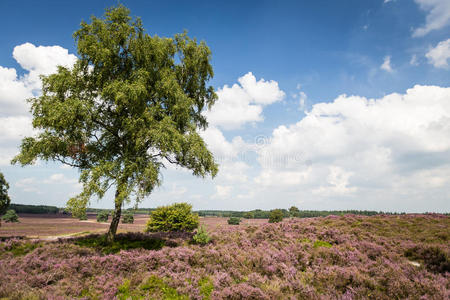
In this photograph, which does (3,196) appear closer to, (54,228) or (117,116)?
(117,116)

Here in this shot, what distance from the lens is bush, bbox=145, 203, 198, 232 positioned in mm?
22969

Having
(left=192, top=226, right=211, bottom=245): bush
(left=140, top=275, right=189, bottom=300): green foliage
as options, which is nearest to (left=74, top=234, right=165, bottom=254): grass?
(left=192, top=226, right=211, bottom=245): bush

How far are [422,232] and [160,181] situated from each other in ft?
63.7

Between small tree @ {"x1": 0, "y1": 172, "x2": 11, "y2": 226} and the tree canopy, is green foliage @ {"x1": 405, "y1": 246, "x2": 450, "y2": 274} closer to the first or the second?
the tree canopy

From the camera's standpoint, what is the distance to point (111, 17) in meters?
14.4

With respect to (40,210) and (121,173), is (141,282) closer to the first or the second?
(121,173)

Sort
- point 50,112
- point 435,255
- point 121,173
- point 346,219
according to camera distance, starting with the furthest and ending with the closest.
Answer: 1. point 346,219
2. point 121,173
3. point 50,112
4. point 435,255

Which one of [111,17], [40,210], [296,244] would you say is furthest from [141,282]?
[40,210]

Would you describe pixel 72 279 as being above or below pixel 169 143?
below

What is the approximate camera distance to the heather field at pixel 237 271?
7836mm

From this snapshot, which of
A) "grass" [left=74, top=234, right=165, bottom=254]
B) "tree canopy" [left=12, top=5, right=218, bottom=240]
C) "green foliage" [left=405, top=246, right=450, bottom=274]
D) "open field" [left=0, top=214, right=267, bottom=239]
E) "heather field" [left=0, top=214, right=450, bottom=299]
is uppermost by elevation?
"tree canopy" [left=12, top=5, right=218, bottom=240]

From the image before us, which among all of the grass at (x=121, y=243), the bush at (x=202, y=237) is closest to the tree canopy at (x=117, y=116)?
the grass at (x=121, y=243)

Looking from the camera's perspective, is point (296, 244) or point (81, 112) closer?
point (81, 112)

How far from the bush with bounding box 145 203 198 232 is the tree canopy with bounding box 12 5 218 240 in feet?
28.7
